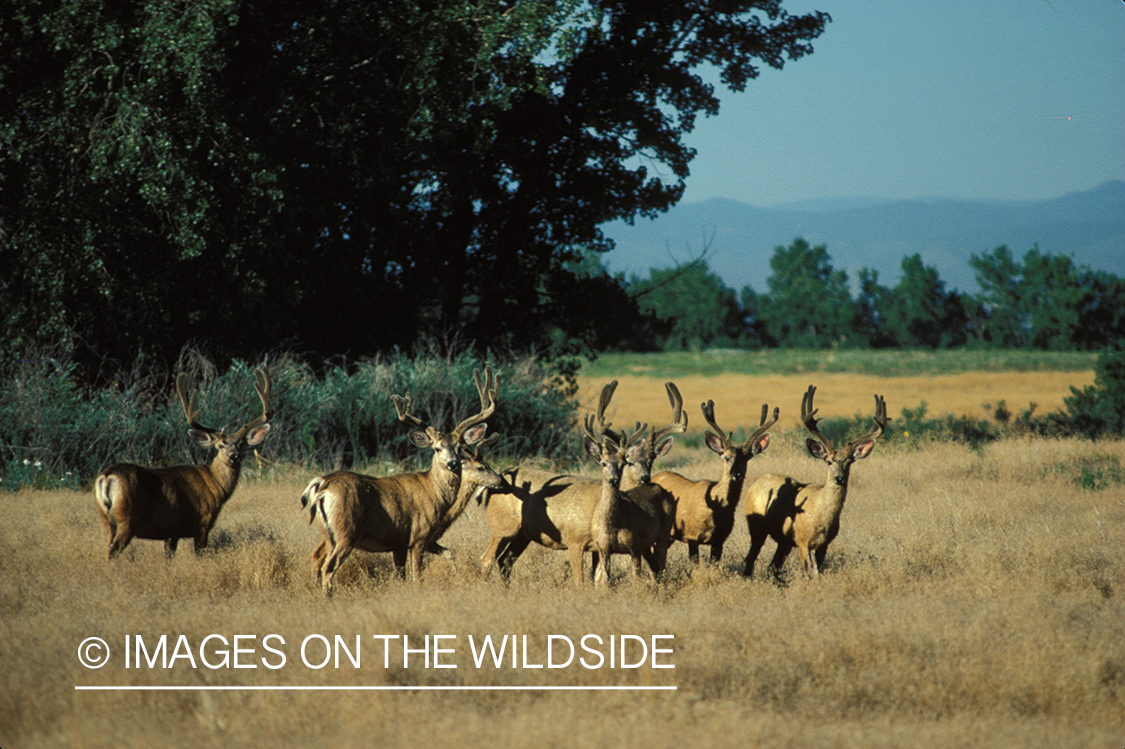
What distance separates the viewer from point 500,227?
2245 centimetres

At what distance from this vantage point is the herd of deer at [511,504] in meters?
8.63

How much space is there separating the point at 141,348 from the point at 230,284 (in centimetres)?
190

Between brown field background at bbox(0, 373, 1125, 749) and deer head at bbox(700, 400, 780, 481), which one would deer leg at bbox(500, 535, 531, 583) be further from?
deer head at bbox(700, 400, 780, 481)

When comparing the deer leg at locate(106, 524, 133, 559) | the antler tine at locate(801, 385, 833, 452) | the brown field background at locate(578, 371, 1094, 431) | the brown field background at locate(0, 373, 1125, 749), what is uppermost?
the antler tine at locate(801, 385, 833, 452)

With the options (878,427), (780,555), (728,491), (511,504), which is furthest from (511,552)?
(878,427)

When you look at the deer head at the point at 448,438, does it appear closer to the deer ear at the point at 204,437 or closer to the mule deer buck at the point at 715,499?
the deer ear at the point at 204,437

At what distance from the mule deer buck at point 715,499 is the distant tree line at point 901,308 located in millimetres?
69578

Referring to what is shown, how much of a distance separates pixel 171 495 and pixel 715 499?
5.27 m

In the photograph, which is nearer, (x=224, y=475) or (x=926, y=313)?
(x=224, y=475)

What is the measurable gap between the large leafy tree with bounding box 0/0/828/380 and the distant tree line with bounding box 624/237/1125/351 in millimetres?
57185

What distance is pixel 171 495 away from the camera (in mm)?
9266

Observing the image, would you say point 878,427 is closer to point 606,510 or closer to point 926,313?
point 606,510

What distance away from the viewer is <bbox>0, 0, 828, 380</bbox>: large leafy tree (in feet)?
51.3

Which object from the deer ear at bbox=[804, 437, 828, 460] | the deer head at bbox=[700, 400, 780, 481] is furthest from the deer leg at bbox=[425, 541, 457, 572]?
the deer ear at bbox=[804, 437, 828, 460]
